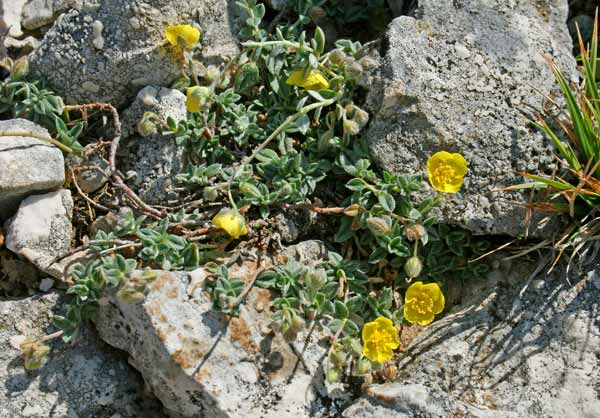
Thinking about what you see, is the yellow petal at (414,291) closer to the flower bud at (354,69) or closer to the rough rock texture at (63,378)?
the flower bud at (354,69)

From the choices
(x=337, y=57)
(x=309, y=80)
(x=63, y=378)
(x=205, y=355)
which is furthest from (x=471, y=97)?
(x=63, y=378)

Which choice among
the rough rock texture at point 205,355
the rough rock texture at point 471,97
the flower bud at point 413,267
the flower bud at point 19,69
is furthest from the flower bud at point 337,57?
the flower bud at point 19,69

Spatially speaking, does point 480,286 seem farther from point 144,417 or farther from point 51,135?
point 51,135

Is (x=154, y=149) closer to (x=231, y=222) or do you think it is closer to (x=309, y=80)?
(x=231, y=222)

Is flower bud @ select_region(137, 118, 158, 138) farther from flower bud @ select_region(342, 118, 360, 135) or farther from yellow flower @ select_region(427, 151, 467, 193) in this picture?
yellow flower @ select_region(427, 151, 467, 193)

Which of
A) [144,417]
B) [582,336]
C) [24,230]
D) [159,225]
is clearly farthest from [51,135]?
[582,336]
